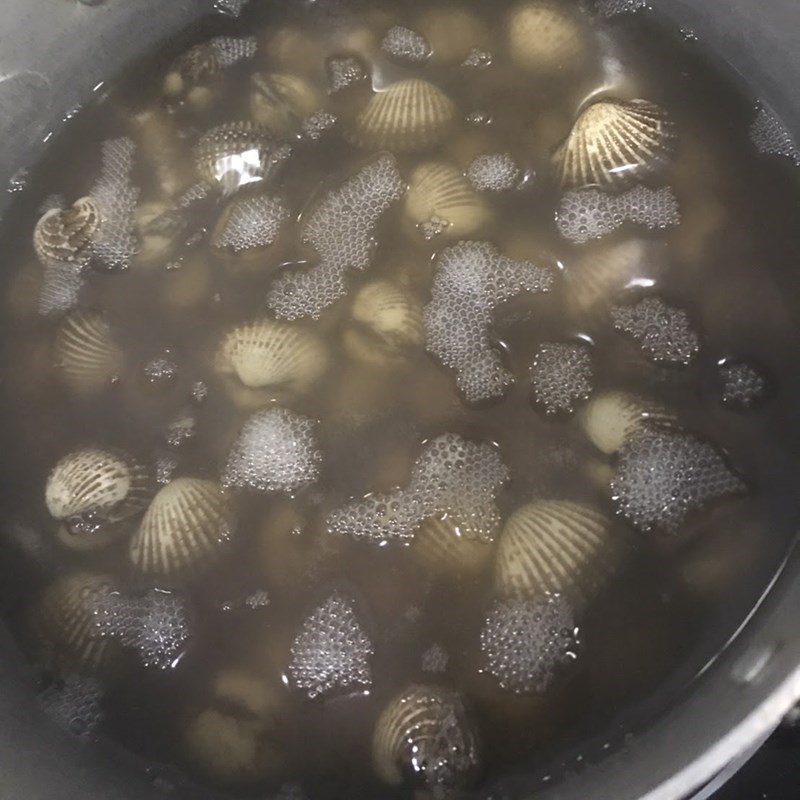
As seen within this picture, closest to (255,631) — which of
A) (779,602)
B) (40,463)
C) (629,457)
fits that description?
(40,463)

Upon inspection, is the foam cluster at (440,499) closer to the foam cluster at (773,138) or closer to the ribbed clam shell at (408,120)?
the ribbed clam shell at (408,120)

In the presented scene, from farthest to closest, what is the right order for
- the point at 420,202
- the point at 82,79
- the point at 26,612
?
the point at 82,79 < the point at 420,202 < the point at 26,612

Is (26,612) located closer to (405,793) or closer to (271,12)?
(405,793)

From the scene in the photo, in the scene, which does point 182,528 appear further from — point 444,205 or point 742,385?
point 742,385

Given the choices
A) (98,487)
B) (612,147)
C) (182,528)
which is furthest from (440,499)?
(612,147)

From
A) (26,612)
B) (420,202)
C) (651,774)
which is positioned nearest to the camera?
(651,774)

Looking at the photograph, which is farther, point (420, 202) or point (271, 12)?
point (271, 12)
